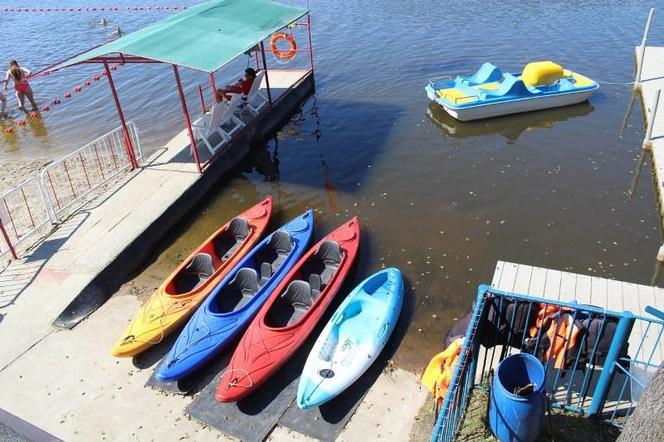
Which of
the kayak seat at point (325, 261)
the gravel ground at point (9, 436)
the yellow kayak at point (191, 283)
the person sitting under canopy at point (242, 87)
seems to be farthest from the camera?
the person sitting under canopy at point (242, 87)

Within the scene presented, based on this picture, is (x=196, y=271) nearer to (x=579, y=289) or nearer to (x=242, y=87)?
(x=579, y=289)

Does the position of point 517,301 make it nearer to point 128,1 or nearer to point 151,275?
point 151,275

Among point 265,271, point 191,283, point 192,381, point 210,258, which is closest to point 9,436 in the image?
point 192,381

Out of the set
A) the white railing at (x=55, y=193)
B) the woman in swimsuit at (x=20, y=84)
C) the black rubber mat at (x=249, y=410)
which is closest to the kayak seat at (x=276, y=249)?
the black rubber mat at (x=249, y=410)

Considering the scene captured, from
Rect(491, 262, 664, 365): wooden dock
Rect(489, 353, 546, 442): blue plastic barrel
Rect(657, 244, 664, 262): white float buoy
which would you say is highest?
Rect(489, 353, 546, 442): blue plastic barrel

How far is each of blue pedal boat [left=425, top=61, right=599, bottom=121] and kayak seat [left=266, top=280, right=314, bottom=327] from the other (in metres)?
9.37

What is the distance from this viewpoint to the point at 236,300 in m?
9.39

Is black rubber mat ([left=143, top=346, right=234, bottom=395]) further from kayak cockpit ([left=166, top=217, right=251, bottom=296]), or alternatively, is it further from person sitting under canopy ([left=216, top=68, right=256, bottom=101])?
person sitting under canopy ([left=216, top=68, right=256, bottom=101])

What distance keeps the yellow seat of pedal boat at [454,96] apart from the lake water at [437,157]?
69 centimetres

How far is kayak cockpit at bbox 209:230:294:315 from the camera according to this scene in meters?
9.17

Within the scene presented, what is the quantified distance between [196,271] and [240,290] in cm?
105

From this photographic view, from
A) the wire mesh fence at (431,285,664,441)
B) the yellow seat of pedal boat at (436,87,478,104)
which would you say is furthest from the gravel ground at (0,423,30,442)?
the yellow seat of pedal boat at (436,87,478,104)

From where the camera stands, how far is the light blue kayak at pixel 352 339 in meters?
7.37

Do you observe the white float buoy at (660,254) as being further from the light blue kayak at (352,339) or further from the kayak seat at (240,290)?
the kayak seat at (240,290)
